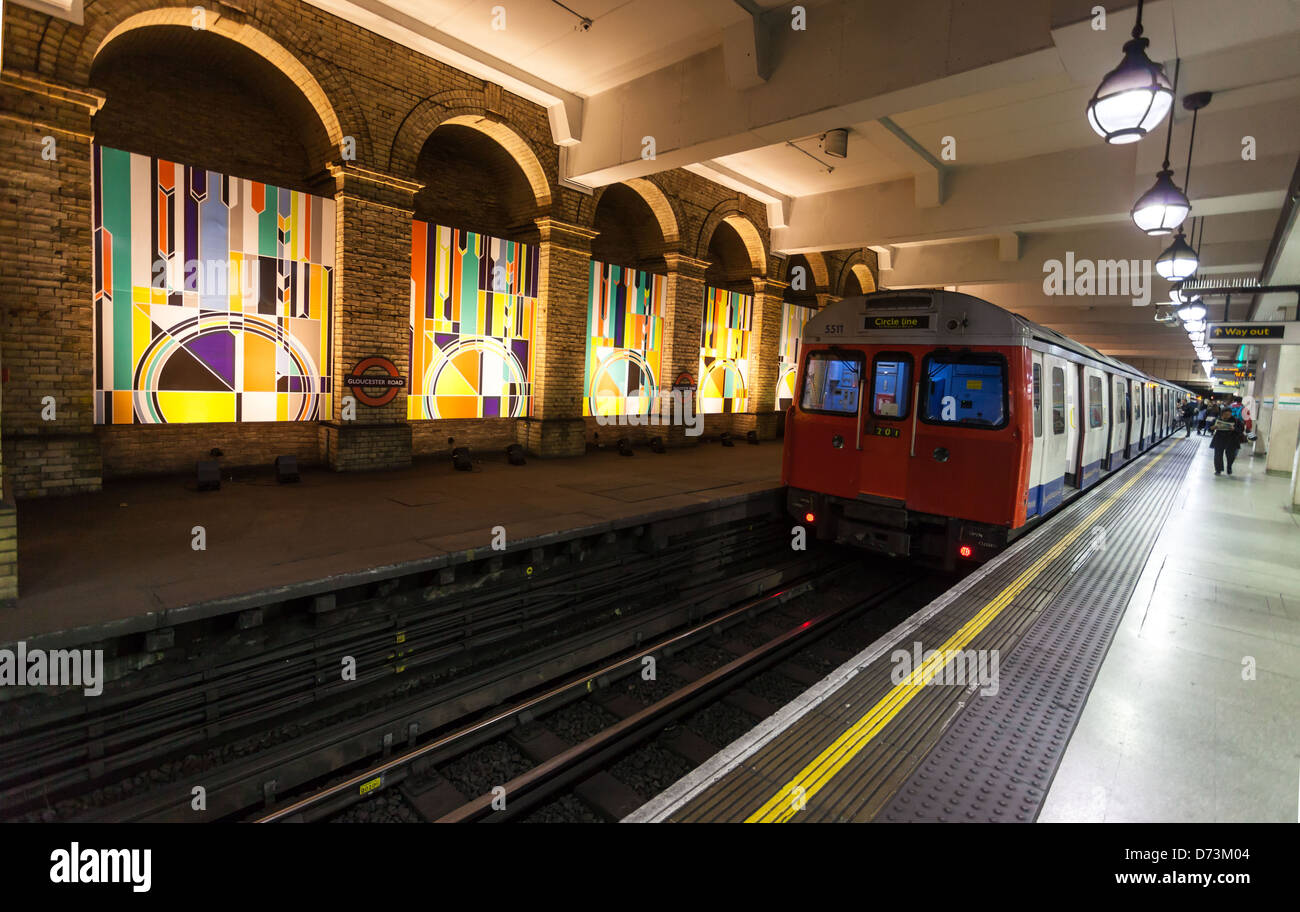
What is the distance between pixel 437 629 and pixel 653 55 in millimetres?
7764

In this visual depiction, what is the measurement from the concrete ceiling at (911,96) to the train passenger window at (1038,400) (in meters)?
2.76

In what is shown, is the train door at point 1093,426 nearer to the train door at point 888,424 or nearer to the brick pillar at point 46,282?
the train door at point 888,424

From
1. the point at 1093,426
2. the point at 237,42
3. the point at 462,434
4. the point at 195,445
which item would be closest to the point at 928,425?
the point at 1093,426

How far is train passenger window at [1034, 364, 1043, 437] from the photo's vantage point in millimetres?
6707

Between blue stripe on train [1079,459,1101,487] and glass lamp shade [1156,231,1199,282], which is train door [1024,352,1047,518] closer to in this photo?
glass lamp shade [1156,231,1199,282]

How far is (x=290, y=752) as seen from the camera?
394 centimetres

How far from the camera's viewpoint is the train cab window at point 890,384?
7.02 metres

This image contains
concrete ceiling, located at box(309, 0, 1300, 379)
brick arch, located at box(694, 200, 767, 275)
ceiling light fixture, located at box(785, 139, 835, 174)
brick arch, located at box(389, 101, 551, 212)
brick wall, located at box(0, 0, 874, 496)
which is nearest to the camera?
concrete ceiling, located at box(309, 0, 1300, 379)

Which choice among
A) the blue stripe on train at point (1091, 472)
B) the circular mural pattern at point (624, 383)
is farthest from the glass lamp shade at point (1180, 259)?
the circular mural pattern at point (624, 383)

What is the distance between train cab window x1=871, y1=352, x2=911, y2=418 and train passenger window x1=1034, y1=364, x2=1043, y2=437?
125 centimetres

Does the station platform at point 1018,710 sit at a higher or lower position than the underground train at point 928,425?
lower

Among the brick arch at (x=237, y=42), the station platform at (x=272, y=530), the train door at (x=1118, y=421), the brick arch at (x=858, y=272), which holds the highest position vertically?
the brick arch at (x=858, y=272)

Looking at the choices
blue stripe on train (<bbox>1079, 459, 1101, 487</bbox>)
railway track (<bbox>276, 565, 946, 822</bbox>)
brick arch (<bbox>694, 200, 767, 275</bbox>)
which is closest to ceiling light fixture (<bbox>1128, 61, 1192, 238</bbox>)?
railway track (<bbox>276, 565, 946, 822</bbox>)
